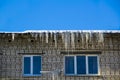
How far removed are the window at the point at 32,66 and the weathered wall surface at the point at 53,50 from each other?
0.69 ft

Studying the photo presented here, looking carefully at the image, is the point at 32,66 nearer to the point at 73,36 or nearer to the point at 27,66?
the point at 27,66

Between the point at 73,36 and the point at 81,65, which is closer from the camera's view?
the point at 81,65

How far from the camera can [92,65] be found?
15000 millimetres

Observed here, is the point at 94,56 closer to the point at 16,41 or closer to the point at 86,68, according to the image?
the point at 86,68

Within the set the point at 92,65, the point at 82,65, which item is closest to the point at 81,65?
the point at 82,65

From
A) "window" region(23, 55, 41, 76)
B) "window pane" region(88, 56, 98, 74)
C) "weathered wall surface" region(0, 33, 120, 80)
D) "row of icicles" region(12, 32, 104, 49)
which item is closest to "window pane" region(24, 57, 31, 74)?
"window" region(23, 55, 41, 76)

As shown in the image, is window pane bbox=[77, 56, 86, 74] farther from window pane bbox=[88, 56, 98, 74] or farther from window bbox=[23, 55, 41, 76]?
window bbox=[23, 55, 41, 76]

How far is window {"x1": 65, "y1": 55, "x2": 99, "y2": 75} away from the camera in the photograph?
49.1 feet

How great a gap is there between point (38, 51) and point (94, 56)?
2877 millimetres

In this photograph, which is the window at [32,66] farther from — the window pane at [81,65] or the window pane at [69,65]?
the window pane at [81,65]

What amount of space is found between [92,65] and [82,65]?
0.51m

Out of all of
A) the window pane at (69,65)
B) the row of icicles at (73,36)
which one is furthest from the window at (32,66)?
the window pane at (69,65)

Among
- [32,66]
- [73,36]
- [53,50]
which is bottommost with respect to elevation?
[32,66]

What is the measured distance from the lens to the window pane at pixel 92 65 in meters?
15.0
